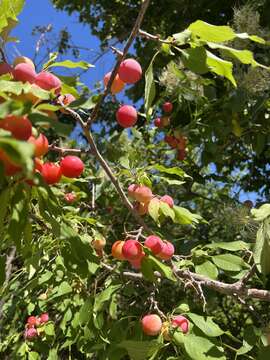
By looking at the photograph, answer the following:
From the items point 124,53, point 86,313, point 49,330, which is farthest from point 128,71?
point 49,330

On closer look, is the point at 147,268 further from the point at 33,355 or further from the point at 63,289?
the point at 33,355

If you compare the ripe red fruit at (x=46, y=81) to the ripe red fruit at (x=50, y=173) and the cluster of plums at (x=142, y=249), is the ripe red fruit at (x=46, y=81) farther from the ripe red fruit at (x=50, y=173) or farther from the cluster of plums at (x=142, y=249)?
the cluster of plums at (x=142, y=249)

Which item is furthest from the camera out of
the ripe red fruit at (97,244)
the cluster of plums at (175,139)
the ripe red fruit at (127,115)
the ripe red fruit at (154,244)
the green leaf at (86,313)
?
the cluster of plums at (175,139)

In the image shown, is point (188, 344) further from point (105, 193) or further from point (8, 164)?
point (105, 193)

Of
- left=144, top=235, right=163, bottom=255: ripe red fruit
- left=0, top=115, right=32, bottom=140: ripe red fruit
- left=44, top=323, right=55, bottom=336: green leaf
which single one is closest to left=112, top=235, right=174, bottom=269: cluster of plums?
left=144, top=235, right=163, bottom=255: ripe red fruit

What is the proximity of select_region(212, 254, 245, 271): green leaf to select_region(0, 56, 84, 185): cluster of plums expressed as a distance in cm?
60

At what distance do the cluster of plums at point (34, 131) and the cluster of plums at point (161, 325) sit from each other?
448 millimetres

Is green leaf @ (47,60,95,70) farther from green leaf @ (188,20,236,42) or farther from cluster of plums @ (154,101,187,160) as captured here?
cluster of plums @ (154,101,187,160)


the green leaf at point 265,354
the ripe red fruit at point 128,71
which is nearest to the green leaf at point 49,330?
the green leaf at point 265,354

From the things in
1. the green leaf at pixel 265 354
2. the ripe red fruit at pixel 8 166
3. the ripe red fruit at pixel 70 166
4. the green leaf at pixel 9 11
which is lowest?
the green leaf at pixel 265 354

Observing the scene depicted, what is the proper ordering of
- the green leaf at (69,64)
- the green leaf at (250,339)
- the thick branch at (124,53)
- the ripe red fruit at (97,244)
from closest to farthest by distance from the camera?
the thick branch at (124,53), the green leaf at (69,64), the green leaf at (250,339), the ripe red fruit at (97,244)

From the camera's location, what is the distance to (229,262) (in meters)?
1.36

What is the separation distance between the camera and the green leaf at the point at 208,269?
4.37ft

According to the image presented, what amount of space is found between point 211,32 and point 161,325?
72 centimetres
